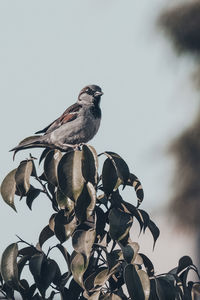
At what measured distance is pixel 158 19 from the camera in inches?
276

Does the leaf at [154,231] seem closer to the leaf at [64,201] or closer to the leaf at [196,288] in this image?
the leaf at [196,288]

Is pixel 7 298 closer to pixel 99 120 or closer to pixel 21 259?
pixel 21 259

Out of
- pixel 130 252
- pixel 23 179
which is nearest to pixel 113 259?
pixel 130 252

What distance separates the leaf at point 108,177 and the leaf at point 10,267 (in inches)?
13.2

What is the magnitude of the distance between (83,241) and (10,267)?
0.84 ft

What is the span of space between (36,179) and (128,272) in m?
0.56

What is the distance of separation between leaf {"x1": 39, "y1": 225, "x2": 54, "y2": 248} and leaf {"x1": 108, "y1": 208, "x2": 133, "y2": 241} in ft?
0.99

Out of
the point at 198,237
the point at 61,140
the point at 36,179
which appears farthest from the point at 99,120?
the point at 198,237

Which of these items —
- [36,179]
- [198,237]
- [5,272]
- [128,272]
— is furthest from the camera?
[198,237]

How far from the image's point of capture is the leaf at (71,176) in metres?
2.29

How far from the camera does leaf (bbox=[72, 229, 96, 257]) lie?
2.21 metres

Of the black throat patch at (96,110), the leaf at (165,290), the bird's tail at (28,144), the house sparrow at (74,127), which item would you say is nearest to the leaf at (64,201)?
the leaf at (165,290)

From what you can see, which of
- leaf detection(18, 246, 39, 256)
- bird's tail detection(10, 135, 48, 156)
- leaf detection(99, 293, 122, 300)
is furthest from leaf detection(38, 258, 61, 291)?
bird's tail detection(10, 135, 48, 156)

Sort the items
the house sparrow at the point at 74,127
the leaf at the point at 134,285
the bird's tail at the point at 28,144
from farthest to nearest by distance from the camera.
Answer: the house sparrow at the point at 74,127
the bird's tail at the point at 28,144
the leaf at the point at 134,285
